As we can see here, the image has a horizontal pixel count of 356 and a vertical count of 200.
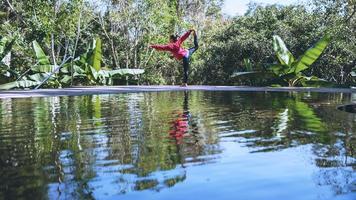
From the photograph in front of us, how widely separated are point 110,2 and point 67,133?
72.4ft

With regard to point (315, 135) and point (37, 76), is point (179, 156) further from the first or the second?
point (37, 76)

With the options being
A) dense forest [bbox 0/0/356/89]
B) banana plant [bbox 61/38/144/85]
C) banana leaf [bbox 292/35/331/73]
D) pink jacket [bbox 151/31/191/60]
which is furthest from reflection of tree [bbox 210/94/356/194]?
banana plant [bbox 61/38/144/85]

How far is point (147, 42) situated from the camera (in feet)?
94.7

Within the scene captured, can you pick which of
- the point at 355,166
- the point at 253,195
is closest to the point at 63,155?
the point at 253,195

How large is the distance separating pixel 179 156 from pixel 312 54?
13.7m

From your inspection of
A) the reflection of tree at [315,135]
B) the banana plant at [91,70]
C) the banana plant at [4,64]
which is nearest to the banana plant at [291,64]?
the banana plant at [91,70]

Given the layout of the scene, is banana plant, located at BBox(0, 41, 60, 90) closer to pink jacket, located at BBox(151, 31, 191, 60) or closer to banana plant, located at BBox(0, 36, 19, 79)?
banana plant, located at BBox(0, 36, 19, 79)

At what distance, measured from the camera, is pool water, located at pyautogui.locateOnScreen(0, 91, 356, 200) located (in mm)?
3928

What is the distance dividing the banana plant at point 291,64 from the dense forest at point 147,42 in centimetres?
15

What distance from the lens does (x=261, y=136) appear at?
666cm

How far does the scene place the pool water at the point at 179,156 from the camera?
3928 millimetres

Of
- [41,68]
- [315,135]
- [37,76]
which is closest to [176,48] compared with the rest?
[37,76]

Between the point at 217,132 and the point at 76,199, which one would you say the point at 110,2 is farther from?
the point at 76,199

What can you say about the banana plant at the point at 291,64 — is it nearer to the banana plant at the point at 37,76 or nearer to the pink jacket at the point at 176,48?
the pink jacket at the point at 176,48
